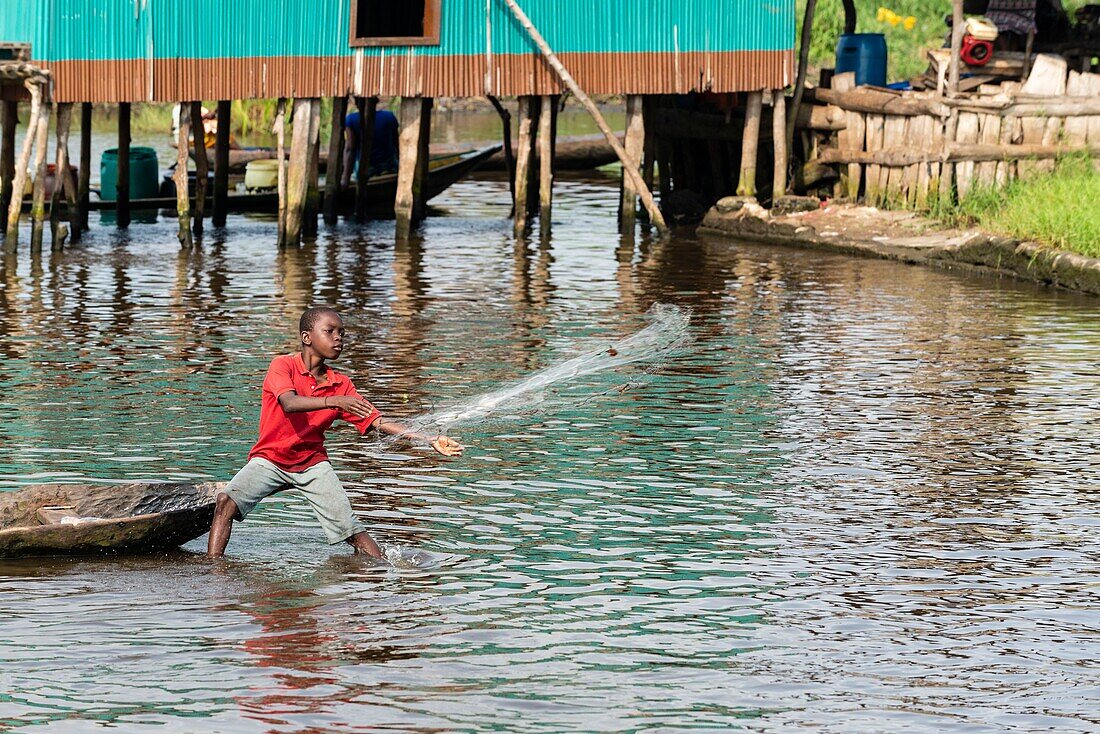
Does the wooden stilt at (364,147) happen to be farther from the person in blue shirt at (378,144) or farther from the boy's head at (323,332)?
the boy's head at (323,332)

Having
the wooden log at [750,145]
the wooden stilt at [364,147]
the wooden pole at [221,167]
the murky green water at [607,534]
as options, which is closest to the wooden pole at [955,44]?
the wooden log at [750,145]

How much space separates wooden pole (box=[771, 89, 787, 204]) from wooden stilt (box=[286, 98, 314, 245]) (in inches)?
260

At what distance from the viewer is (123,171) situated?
2572 cm

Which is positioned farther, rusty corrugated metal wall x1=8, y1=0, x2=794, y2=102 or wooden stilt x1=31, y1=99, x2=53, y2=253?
rusty corrugated metal wall x1=8, y1=0, x2=794, y2=102

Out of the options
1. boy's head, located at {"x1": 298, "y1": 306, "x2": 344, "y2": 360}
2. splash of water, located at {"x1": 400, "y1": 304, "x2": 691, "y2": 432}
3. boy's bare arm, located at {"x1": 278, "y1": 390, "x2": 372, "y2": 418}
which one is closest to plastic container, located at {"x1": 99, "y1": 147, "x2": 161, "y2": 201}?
splash of water, located at {"x1": 400, "y1": 304, "x2": 691, "y2": 432}

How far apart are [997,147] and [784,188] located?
3.61 m

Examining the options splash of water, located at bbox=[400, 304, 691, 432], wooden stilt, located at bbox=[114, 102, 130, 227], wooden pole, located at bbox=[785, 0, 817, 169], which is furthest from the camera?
wooden stilt, located at bbox=[114, 102, 130, 227]

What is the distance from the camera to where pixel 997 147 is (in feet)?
70.1

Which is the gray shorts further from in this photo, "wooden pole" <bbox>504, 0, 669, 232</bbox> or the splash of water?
"wooden pole" <bbox>504, 0, 669, 232</bbox>

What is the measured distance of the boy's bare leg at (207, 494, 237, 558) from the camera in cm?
823

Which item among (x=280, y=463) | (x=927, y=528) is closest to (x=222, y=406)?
(x=280, y=463)

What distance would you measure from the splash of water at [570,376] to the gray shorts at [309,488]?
2890 mm

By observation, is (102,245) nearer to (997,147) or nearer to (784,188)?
(784,188)

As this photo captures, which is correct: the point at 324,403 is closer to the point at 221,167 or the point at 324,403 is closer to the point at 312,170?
the point at 312,170
